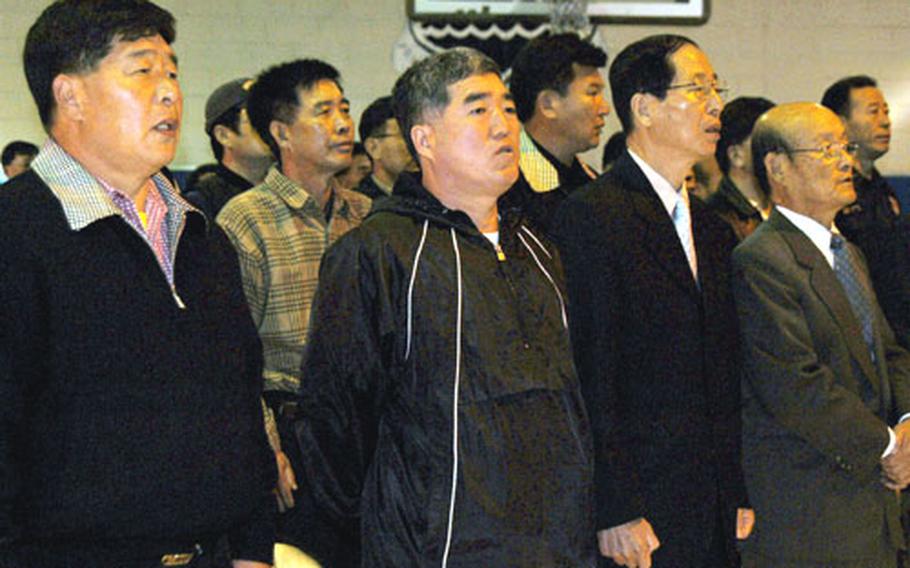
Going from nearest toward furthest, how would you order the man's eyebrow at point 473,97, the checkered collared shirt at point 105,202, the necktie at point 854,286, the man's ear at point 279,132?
the checkered collared shirt at point 105,202 → the man's eyebrow at point 473,97 → the necktie at point 854,286 → the man's ear at point 279,132

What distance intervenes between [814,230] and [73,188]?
1.99 metres

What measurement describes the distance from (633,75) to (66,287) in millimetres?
1539

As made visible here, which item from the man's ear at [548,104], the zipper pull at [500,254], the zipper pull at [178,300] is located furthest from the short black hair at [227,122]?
the zipper pull at [178,300]

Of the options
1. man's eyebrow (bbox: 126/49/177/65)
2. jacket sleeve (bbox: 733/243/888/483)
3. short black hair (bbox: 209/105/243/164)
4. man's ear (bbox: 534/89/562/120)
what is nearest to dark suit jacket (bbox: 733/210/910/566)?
jacket sleeve (bbox: 733/243/888/483)

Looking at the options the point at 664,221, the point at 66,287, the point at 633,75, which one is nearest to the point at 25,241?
A: the point at 66,287

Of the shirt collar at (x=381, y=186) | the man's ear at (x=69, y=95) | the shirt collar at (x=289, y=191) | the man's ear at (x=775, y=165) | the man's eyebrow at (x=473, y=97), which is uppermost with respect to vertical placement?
the man's ear at (x=69, y=95)

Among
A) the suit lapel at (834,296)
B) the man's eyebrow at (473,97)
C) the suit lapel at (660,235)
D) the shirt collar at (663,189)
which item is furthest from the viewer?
the suit lapel at (834,296)

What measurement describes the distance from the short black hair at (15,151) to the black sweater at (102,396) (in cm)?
452

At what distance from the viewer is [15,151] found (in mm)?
5875

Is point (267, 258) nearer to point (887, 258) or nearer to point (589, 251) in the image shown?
point (589, 251)

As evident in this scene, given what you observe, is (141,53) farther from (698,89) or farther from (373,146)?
(373,146)

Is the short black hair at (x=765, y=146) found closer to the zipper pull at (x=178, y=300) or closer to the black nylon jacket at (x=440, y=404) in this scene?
the black nylon jacket at (x=440, y=404)

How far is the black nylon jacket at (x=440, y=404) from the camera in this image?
188cm

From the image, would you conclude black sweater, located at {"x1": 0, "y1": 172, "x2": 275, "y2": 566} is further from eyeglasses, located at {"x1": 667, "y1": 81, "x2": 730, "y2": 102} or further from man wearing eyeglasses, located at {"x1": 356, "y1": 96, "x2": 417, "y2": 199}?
man wearing eyeglasses, located at {"x1": 356, "y1": 96, "x2": 417, "y2": 199}
